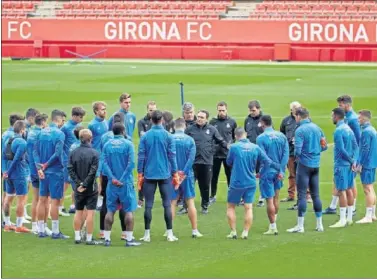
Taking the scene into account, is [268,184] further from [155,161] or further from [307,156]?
[155,161]

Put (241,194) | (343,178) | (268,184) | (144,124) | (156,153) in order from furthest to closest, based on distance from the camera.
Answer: (144,124) → (343,178) → (268,184) → (241,194) → (156,153)

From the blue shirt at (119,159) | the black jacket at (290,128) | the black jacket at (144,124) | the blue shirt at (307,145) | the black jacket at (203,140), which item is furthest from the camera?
the black jacket at (144,124)

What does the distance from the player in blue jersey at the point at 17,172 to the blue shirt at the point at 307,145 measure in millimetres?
4675

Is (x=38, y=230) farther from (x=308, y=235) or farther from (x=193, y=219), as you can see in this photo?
(x=308, y=235)

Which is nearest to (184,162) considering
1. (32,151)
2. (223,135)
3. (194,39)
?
(32,151)

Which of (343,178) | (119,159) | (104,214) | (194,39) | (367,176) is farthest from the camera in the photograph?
(194,39)

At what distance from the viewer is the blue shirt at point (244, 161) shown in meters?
17.9

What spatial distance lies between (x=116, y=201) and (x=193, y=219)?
139cm

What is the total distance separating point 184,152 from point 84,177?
1863mm

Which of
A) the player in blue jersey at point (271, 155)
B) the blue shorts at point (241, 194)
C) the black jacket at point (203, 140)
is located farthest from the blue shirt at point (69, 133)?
the player in blue jersey at point (271, 155)

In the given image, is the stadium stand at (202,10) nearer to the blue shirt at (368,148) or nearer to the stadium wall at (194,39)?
the stadium wall at (194,39)

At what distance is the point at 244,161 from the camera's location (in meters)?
17.9

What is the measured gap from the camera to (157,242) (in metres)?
17.6

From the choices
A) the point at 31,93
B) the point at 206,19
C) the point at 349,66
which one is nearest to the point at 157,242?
the point at 31,93
